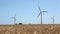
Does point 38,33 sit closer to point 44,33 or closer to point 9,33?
point 44,33

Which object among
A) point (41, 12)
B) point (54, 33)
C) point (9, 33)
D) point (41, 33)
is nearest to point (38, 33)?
point (41, 33)

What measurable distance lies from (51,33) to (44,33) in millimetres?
531

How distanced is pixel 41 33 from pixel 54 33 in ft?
3.24

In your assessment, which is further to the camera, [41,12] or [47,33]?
[41,12]

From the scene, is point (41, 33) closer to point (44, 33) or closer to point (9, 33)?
point (44, 33)

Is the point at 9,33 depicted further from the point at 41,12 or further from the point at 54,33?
the point at 41,12

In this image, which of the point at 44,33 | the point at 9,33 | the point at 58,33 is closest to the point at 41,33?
the point at 44,33

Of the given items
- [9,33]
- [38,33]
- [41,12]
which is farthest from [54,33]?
[41,12]

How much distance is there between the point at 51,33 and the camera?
1287 cm

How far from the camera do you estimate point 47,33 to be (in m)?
12.9

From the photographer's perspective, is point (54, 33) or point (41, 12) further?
point (41, 12)

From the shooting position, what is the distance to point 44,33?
12.9 meters

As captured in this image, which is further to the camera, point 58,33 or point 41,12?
point 41,12

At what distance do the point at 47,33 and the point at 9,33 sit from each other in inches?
117
